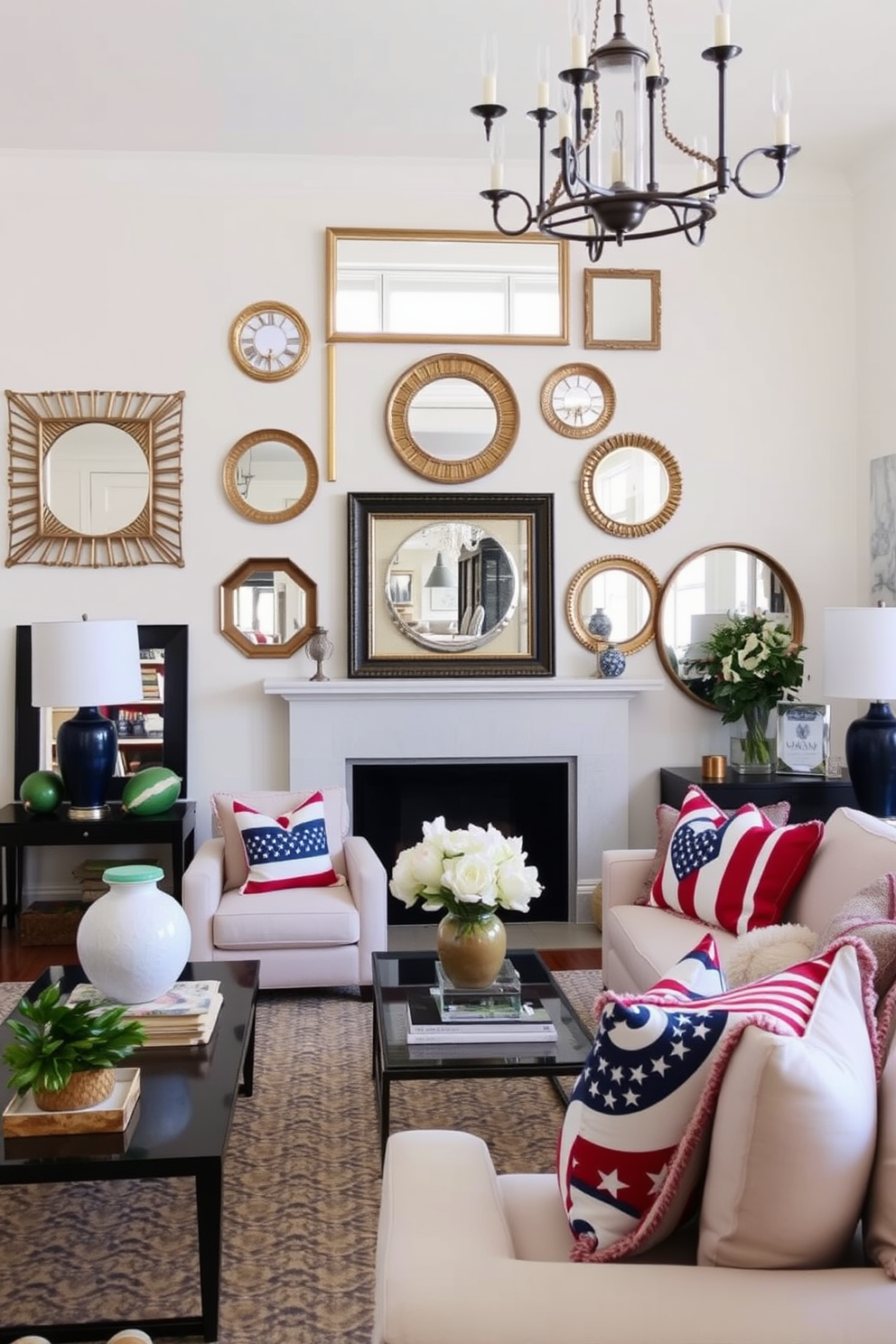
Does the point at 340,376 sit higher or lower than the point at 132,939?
higher

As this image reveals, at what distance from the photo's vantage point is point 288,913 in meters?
3.96

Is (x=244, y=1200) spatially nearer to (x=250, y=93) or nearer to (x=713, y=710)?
(x=713, y=710)

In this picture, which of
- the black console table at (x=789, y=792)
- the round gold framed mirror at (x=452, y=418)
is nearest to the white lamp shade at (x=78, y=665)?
the round gold framed mirror at (x=452, y=418)

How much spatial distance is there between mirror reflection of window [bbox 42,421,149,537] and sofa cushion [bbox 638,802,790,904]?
2688mm

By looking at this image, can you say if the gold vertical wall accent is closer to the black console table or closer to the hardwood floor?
the black console table

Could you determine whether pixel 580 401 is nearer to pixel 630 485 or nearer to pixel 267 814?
pixel 630 485

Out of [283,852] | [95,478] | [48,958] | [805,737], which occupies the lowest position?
[48,958]

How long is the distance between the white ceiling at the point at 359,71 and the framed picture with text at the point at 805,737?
241 cm

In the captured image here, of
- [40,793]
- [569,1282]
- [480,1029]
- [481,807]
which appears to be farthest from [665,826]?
[569,1282]

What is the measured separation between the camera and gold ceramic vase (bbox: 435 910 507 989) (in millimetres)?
2879

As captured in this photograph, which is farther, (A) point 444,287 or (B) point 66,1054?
(A) point 444,287

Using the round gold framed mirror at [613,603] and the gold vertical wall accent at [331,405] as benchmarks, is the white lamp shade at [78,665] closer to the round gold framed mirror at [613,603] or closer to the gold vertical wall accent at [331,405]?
the gold vertical wall accent at [331,405]

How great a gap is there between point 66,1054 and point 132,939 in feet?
1.64

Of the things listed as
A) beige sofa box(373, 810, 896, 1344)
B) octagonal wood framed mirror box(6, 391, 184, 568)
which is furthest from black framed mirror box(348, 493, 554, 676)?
beige sofa box(373, 810, 896, 1344)
